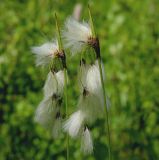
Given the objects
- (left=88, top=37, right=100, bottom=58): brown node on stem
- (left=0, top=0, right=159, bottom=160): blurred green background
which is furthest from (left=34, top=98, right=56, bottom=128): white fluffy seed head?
(left=0, top=0, right=159, bottom=160): blurred green background

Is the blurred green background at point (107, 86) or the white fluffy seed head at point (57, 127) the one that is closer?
the white fluffy seed head at point (57, 127)

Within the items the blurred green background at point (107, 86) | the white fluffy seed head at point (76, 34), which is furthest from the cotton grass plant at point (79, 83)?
the blurred green background at point (107, 86)

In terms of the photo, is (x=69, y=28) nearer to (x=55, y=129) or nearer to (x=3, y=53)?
(x=55, y=129)

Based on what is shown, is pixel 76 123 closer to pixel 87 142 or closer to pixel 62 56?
pixel 87 142

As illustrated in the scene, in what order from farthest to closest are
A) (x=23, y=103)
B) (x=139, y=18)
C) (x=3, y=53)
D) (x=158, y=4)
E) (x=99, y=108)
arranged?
(x=158, y=4) → (x=139, y=18) → (x=3, y=53) → (x=23, y=103) → (x=99, y=108)

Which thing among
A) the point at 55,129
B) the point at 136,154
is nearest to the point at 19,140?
the point at 136,154

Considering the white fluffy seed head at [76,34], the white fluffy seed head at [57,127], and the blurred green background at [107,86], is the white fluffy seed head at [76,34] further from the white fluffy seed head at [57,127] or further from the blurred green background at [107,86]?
the blurred green background at [107,86]

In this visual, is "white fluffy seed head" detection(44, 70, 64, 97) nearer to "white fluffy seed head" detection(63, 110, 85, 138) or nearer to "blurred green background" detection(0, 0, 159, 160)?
"white fluffy seed head" detection(63, 110, 85, 138)
